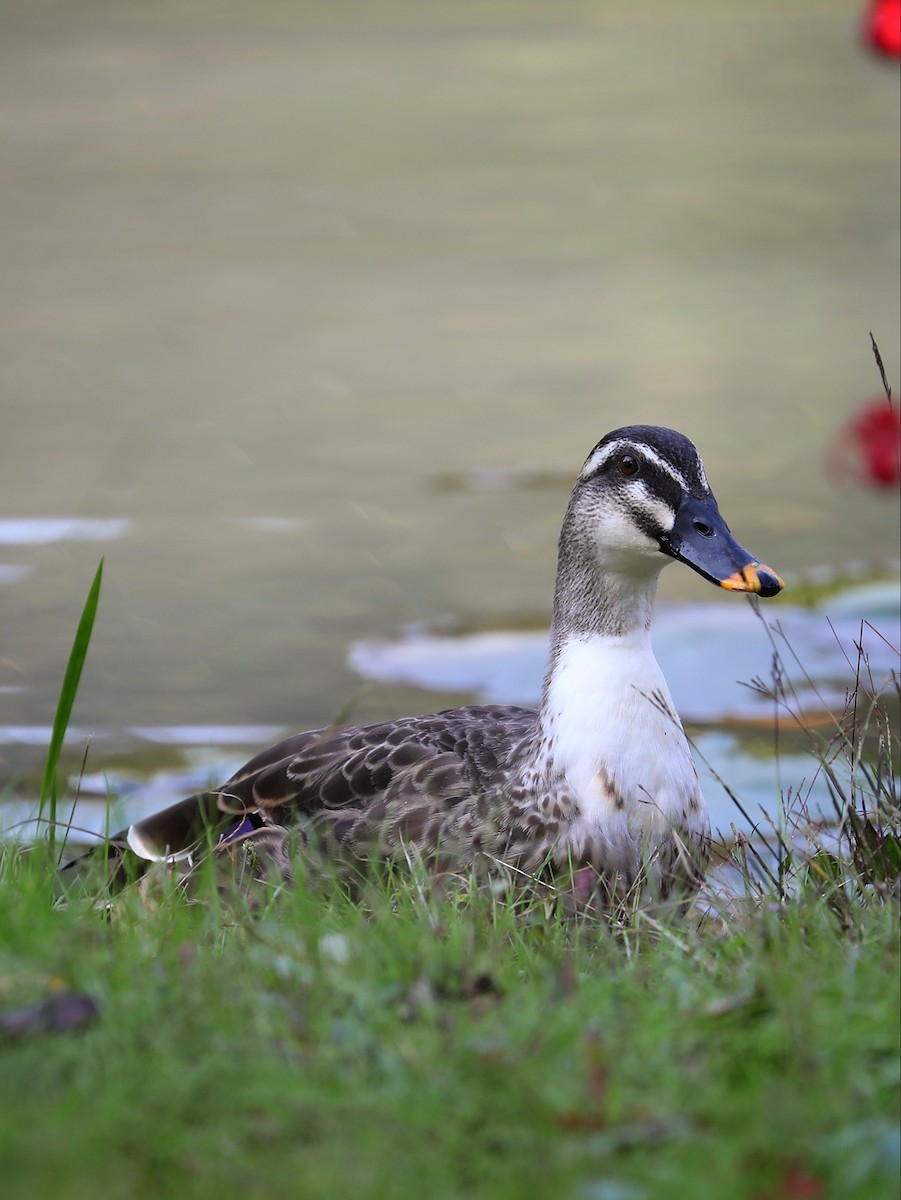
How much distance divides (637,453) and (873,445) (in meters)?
1.34

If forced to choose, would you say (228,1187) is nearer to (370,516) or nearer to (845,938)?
(845,938)

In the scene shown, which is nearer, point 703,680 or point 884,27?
point 884,27

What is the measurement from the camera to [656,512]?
4.10 m

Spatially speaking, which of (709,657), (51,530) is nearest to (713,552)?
(709,657)

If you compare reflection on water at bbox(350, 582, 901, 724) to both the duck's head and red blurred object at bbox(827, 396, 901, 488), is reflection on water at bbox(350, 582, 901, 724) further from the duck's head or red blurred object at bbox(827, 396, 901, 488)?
red blurred object at bbox(827, 396, 901, 488)

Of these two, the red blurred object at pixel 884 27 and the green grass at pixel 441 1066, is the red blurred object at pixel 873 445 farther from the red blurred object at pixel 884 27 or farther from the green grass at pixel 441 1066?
the green grass at pixel 441 1066

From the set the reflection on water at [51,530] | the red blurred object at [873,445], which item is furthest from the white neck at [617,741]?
the reflection on water at [51,530]

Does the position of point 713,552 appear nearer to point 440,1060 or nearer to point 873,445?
point 873,445

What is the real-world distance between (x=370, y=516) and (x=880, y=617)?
259 cm

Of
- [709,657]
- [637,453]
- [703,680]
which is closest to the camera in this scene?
[637,453]

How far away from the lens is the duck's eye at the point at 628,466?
4207 millimetres

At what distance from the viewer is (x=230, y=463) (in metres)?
8.95

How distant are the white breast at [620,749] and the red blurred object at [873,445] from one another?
1.13 meters

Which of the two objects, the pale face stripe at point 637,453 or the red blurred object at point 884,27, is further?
the pale face stripe at point 637,453
